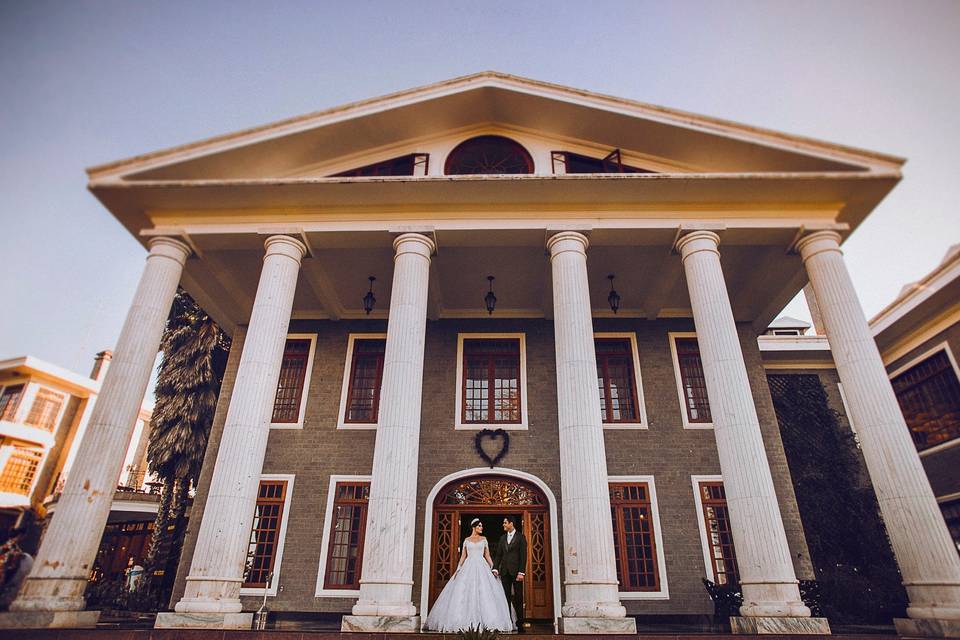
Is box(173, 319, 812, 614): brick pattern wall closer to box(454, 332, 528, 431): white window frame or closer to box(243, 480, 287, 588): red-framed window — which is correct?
box(454, 332, 528, 431): white window frame

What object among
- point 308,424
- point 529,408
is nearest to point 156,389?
point 308,424

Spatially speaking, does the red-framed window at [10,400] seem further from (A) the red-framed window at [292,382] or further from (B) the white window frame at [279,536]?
(B) the white window frame at [279,536]

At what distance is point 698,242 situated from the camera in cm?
1062

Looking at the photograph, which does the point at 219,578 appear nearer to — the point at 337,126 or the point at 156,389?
the point at 337,126

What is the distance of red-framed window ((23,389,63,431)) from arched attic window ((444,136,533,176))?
27272 millimetres

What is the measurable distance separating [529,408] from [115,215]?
1021 centimetres

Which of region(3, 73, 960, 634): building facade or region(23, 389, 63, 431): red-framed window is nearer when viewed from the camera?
region(3, 73, 960, 634): building facade

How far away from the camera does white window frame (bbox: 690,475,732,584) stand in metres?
11.9

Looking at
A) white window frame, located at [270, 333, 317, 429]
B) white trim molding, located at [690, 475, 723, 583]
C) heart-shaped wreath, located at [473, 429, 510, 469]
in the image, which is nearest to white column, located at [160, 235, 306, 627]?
white window frame, located at [270, 333, 317, 429]

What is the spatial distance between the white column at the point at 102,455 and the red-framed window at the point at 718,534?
1204 cm

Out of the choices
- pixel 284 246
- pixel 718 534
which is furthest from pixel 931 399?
pixel 284 246

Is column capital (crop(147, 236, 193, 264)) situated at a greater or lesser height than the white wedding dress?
greater

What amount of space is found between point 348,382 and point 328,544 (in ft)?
13.0

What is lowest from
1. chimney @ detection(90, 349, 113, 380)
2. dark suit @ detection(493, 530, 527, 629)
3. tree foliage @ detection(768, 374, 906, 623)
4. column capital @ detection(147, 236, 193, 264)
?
dark suit @ detection(493, 530, 527, 629)
